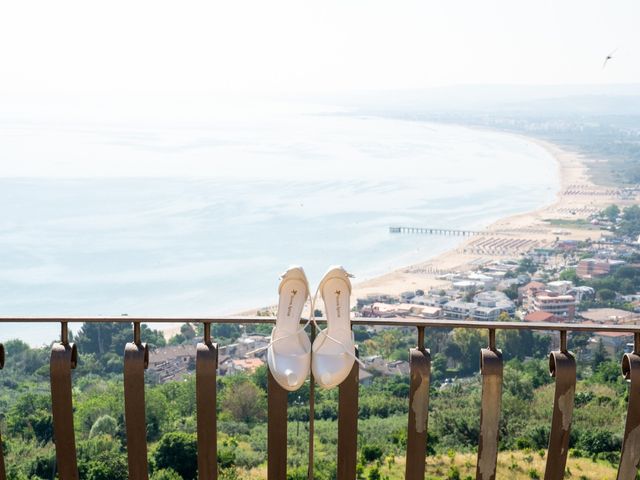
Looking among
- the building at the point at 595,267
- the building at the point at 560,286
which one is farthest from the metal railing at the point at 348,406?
the building at the point at 595,267

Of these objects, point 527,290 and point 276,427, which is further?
point 527,290

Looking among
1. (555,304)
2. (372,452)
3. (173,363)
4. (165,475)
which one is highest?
(165,475)

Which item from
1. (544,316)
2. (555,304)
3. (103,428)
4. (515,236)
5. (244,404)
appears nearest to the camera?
(103,428)

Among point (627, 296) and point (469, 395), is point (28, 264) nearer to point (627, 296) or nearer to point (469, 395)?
point (627, 296)

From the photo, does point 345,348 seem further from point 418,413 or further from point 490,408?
point 490,408

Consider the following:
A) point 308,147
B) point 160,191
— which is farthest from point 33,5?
point 308,147

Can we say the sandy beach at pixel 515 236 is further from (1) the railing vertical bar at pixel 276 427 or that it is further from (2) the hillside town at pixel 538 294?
(1) the railing vertical bar at pixel 276 427

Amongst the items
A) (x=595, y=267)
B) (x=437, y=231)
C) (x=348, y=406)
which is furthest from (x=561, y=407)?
(x=437, y=231)
